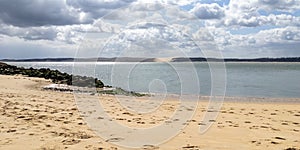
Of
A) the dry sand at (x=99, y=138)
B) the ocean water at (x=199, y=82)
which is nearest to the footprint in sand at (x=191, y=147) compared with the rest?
the dry sand at (x=99, y=138)

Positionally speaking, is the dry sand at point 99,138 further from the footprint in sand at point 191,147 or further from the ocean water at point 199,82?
the ocean water at point 199,82

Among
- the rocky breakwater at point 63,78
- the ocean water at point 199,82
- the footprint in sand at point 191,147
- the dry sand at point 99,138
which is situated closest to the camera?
the footprint in sand at point 191,147

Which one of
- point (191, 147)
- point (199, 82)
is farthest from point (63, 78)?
point (191, 147)

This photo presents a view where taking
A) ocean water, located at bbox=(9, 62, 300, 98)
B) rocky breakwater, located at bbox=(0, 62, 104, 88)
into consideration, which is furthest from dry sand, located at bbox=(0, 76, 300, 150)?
rocky breakwater, located at bbox=(0, 62, 104, 88)

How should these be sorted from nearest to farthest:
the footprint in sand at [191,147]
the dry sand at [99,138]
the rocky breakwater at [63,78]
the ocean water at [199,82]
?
the footprint in sand at [191,147], the dry sand at [99,138], the rocky breakwater at [63,78], the ocean water at [199,82]

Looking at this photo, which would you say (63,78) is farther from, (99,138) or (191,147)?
(191,147)

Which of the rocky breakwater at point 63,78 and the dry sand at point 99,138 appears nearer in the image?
the dry sand at point 99,138

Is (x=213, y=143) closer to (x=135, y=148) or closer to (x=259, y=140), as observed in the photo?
(x=259, y=140)

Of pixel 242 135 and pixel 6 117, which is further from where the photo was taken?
pixel 6 117

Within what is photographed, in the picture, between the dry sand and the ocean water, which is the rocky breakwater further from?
the dry sand

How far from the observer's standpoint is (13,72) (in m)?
34.4

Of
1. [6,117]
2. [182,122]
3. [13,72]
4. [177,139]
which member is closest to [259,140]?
[177,139]

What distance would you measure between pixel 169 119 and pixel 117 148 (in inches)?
166

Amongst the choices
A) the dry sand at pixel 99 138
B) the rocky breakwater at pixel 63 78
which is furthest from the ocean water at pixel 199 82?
the dry sand at pixel 99 138
